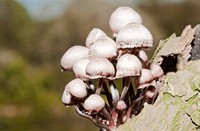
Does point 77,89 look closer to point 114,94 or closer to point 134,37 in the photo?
point 114,94

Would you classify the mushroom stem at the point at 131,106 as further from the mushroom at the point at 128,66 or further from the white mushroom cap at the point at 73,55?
the white mushroom cap at the point at 73,55

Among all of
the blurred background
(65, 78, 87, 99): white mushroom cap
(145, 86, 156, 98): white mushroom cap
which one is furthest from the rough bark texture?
the blurred background

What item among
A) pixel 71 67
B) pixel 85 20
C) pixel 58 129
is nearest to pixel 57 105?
pixel 58 129

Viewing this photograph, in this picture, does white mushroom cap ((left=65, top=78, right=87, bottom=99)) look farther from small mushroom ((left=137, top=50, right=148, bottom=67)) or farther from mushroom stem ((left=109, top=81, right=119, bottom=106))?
small mushroom ((left=137, top=50, right=148, bottom=67))

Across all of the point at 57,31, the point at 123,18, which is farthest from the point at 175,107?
the point at 57,31

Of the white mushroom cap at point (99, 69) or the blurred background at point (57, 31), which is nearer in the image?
the white mushroom cap at point (99, 69)

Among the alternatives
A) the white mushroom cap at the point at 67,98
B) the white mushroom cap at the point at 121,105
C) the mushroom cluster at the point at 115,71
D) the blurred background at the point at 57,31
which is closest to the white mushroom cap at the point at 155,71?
the mushroom cluster at the point at 115,71

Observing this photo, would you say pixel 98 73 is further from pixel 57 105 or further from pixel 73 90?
pixel 57 105
